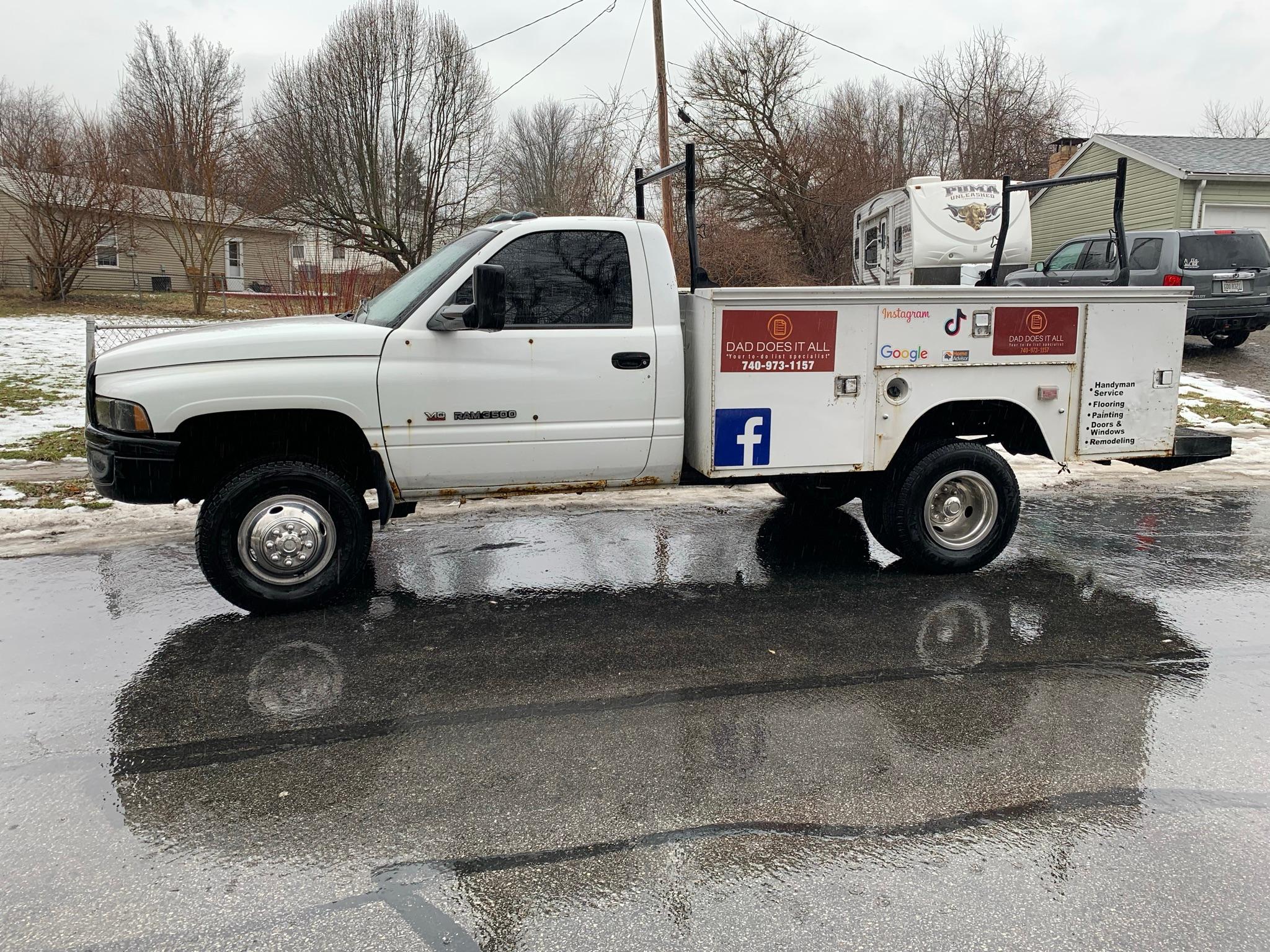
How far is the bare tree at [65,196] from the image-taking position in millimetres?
27312

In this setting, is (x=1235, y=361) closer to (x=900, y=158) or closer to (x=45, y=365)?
(x=45, y=365)

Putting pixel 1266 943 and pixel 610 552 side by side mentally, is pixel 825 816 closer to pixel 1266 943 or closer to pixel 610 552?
pixel 1266 943

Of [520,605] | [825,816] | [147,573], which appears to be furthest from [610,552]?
[825,816]

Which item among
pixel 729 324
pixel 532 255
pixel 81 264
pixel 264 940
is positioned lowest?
pixel 264 940

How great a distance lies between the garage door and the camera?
22578mm

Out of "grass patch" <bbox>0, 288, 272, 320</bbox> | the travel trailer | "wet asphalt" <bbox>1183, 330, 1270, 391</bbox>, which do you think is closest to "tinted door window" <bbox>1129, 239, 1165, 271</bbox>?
"wet asphalt" <bbox>1183, 330, 1270, 391</bbox>

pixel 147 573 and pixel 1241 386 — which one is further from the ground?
Result: pixel 1241 386

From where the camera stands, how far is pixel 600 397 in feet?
18.4

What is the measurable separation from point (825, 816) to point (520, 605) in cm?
265

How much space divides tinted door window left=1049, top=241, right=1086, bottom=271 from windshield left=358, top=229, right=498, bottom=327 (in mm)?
13755

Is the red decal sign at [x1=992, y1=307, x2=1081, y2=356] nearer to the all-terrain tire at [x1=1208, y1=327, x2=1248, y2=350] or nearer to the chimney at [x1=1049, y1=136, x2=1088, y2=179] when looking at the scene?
the all-terrain tire at [x1=1208, y1=327, x2=1248, y2=350]

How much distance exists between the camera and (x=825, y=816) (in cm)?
338

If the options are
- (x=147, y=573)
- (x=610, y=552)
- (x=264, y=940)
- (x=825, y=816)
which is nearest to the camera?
(x=264, y=940)

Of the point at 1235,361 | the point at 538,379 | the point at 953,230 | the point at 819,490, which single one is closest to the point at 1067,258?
the point at 1235,361
